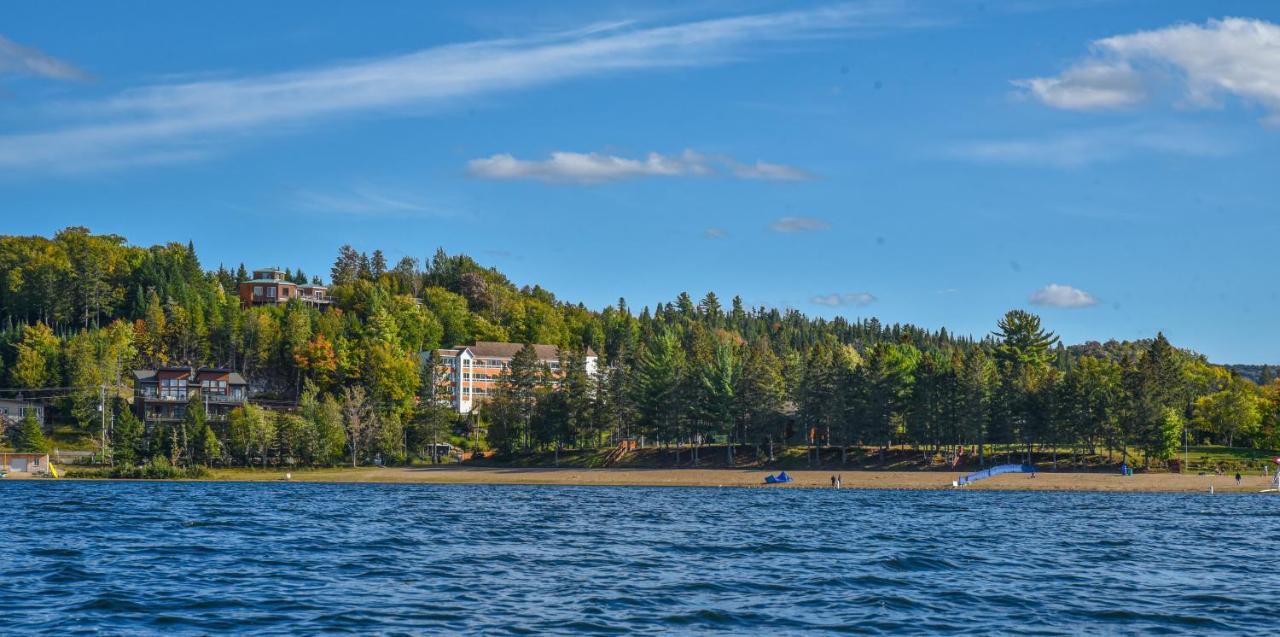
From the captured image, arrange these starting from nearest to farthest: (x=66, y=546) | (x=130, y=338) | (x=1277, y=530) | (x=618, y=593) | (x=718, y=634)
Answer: (x=718, y=634) → (x=618, y=593) → (x=66, y=546) → (x=1277, y=530) → (x=130, y=338)

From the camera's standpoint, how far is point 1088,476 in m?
119

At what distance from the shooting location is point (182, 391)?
6260 inches

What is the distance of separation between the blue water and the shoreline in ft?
89.2

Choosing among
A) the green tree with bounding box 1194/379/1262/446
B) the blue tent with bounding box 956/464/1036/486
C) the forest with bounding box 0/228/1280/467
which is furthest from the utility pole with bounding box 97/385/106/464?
the green tree with bounding box 1194/379/1262/446

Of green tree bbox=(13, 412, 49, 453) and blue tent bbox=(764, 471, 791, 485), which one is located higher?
green tree bbox=(13, 412, 49, 453)

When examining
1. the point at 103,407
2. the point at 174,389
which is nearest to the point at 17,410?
the point at 174,389

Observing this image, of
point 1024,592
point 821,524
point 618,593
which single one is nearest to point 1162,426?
point 821,524

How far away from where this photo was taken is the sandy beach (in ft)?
373

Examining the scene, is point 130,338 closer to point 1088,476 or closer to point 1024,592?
point 1088,476

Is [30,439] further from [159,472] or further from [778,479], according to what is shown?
[778,479]

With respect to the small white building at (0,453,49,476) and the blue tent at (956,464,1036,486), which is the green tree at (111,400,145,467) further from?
the blue tent at (956,464,1036,486)

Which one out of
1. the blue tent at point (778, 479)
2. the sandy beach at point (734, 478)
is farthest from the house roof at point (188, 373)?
the blue tent at point (778, 479)

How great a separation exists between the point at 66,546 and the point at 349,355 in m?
120

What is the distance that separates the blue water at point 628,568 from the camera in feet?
121
